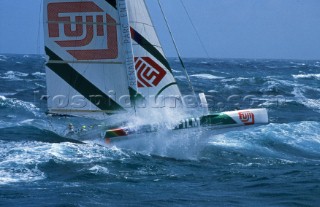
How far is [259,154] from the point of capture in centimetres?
1631

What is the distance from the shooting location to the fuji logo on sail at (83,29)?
1526 centimetres

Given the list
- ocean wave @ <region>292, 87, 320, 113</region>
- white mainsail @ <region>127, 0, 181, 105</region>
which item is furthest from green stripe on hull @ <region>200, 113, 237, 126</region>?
ocean wave @ <region>292, 87, 320, 113</region>

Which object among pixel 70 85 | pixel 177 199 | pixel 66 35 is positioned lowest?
pixel 177 199

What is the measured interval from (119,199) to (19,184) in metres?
2.62

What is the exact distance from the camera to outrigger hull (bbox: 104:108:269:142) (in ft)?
47.8

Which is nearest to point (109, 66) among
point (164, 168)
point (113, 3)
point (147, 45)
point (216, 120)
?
Result: point (147, 45)

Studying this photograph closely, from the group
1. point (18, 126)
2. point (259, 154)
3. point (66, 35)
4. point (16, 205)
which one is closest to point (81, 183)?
point (16, 205)

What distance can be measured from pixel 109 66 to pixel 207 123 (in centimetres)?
364

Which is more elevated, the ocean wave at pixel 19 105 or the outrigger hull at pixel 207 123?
the ocean wave at pixel 19 105

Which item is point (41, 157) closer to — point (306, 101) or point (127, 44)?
point (127, 44)

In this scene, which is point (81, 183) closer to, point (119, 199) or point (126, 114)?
point (119, 199)

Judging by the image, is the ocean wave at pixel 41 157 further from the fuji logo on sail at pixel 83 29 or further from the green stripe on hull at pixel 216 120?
the fuji logo on sail at pixel 83 29

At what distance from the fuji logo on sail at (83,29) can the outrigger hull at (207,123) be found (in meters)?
2.55

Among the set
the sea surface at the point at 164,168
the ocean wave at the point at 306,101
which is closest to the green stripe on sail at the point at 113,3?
the sea surface at the point at 164,168
